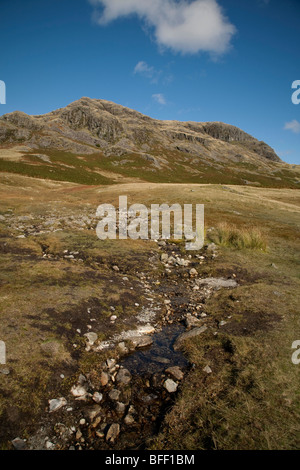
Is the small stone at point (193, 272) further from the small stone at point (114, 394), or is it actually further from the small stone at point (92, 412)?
the small stone at point (92, 412)

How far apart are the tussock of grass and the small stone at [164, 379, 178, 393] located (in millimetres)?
11770

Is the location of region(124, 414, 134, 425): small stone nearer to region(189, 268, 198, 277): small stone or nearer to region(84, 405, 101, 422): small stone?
region(84, 405, 101, 422): small stone

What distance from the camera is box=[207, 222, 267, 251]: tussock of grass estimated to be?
50.8 feet

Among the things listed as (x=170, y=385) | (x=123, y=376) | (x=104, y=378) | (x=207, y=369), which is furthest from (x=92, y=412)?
(x=207, y=369)

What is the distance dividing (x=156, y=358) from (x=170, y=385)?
3.43 feet

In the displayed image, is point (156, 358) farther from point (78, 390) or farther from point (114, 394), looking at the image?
point (78, 390)

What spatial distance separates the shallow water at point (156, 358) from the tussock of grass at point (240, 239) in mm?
10206

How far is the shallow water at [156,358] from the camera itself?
614cm

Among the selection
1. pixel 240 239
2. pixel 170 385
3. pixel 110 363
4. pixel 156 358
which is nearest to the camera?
pixel 170 385

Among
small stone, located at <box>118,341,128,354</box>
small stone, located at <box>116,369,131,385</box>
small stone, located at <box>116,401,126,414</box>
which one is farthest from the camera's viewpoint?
small stone, located at <box>118,341,128,354</box>

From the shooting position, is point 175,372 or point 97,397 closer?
point 97,397

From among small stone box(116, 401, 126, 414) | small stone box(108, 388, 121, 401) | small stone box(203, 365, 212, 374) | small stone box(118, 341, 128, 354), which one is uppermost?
small stone box(118, 341, 128, 354)

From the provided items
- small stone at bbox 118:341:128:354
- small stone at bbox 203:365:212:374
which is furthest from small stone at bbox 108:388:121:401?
small stone at bbox 203:365:212:374

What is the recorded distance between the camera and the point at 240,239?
16.2m
